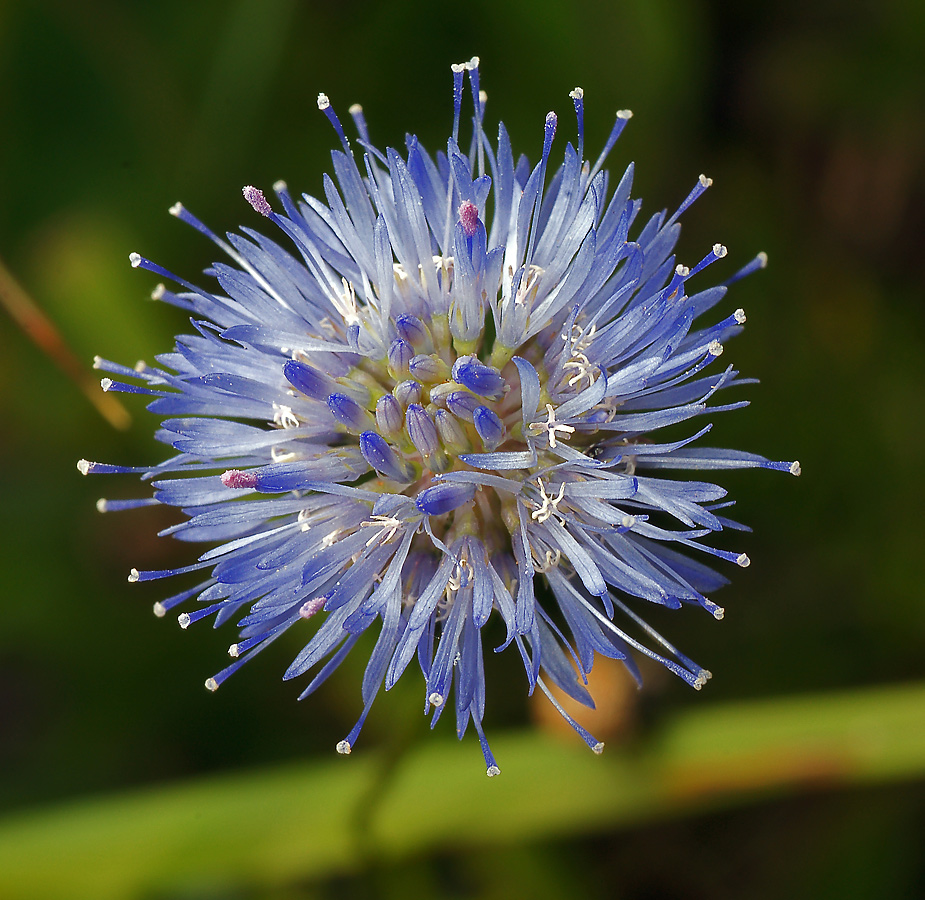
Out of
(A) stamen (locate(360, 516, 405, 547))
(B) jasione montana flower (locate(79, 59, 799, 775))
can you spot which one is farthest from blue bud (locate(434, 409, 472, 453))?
(A) stamen (locate(360, 516, 405, 547))

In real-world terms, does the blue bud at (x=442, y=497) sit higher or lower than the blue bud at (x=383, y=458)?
lower

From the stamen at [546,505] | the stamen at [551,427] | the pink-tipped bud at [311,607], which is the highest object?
the stamen at [551,427]

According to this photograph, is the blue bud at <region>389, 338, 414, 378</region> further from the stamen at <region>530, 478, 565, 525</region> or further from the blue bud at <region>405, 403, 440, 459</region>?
the stamen at <region>530, 478, 565, 525</region>

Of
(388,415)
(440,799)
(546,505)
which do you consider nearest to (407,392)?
(388,415)

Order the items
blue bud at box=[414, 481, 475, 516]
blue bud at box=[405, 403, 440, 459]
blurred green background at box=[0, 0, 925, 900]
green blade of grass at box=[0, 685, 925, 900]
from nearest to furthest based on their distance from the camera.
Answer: blue bud at box=[414, 481, 475, 516]
blue bud at box=[405, 403, 440, 459]
green blade of grass at box=[0, 685, 925, 900]
blurred green background at box=[0, 0, 925, 900]

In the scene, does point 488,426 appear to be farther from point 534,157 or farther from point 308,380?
point 534,157

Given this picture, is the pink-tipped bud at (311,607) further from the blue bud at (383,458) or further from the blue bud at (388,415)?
the blue bud at (388,415)

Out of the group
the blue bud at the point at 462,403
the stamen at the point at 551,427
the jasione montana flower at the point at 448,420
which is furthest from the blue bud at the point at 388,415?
the stamen at the point at 551,427

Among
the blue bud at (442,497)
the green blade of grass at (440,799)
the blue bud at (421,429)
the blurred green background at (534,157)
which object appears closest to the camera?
the blue bud at (442,497)
